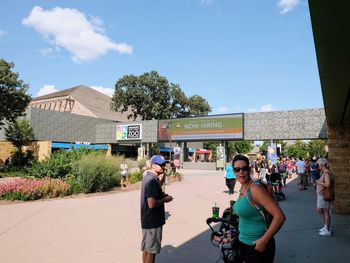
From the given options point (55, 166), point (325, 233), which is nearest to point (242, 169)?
point (325, 233)

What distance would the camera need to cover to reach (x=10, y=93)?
27.4 metres

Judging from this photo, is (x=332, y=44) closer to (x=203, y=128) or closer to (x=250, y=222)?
(x=250, y=222)

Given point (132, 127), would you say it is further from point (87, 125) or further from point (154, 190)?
point (154, 190)

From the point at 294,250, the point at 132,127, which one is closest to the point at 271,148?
the point at 132,127

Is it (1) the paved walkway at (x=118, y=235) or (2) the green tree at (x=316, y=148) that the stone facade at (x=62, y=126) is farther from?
(2) the green tree at (x=316, y=148)

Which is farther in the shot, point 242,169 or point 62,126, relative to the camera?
point 62,126

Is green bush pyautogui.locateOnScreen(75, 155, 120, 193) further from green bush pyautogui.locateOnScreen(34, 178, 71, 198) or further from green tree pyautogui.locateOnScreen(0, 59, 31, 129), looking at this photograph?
green tree pyautogui.locateOnScreen(0, 59, 31, 129)

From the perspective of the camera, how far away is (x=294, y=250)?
5.87m

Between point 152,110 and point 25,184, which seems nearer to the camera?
point 25,184

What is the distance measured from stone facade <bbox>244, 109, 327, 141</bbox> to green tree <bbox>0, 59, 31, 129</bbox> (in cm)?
2373

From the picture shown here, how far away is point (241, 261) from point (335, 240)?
14.5ft

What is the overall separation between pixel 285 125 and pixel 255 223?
33881mm

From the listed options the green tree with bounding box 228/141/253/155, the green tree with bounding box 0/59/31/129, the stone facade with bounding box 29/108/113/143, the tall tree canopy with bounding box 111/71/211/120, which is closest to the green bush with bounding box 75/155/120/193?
the green tree with bounding box 0/59/31/129

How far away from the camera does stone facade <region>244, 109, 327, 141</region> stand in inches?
1299
